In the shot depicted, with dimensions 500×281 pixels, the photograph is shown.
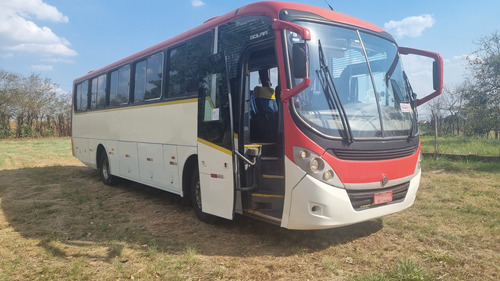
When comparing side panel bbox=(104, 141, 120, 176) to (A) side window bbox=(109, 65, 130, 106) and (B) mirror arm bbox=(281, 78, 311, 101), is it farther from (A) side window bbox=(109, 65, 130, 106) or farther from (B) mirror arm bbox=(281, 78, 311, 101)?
(B) mirror arm bbox=(281, 78, 311, 101)

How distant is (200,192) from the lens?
596 centimetres

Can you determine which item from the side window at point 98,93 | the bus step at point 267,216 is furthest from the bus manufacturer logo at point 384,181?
the side window at point 98,93

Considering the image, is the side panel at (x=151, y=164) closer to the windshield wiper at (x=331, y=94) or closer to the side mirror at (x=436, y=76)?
the windshield wiper at (x=331, y=94)

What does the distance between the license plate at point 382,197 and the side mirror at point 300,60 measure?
1836 millimetres

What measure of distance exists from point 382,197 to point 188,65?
12.8ft

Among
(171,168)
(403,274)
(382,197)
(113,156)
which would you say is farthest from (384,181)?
(113,156)

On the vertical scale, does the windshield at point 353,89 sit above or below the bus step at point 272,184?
above

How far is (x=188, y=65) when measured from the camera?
6.44 m

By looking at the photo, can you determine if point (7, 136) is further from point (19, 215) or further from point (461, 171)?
point (461, 171)

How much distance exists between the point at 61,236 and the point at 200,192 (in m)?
2.21

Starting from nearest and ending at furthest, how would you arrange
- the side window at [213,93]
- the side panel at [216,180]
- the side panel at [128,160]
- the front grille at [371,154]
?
1. the front grille at [371,154]
2. the side panel at [216,180]
3. the side window at [213,93]
4. the side panel at [128,160]

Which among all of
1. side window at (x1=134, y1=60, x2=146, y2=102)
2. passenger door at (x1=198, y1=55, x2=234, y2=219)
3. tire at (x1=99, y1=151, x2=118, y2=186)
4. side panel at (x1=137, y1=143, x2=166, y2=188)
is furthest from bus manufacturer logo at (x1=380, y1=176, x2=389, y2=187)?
tire at (x1=99, y1=151, x2=118, y2=186)

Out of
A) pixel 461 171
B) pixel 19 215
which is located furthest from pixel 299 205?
pixel 461 171

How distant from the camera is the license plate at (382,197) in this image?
15.1ft
